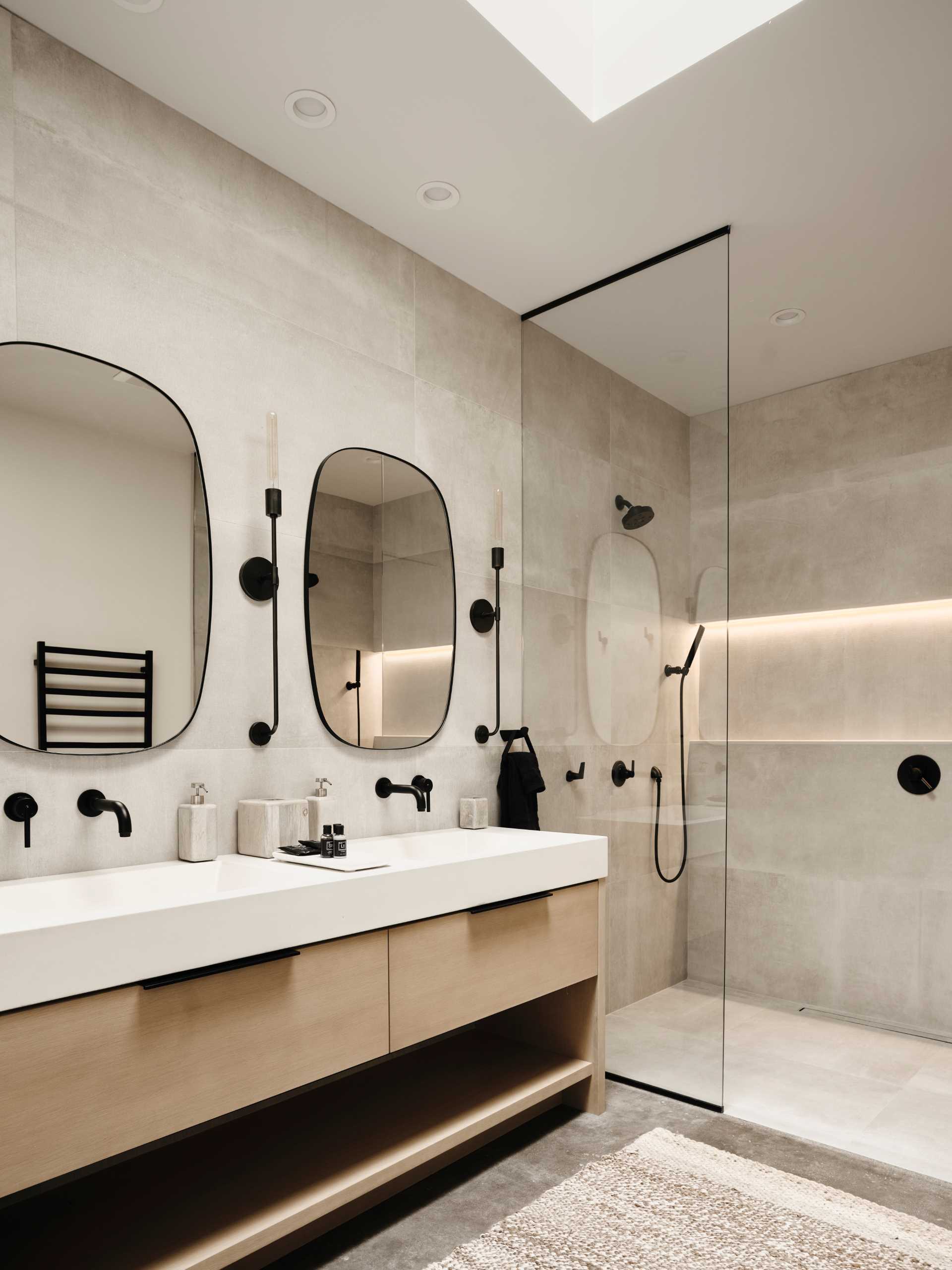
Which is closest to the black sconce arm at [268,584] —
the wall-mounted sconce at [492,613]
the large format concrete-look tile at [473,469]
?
the large format concrete-look tile at [473,469]

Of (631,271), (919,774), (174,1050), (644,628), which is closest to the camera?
(174,1050)

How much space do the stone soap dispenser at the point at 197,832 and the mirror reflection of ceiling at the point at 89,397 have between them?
33.6 inches

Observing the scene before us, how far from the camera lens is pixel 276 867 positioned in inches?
76.5

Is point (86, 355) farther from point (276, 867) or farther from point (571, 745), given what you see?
point (571, 745)

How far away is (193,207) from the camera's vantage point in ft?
7.20

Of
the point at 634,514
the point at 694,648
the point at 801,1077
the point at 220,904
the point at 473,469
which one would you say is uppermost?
the point at 473,469

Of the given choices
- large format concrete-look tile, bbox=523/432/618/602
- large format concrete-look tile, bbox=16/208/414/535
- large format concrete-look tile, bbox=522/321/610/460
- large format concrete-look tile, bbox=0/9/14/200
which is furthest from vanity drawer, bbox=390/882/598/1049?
large format concrete-look tile, bbox=0/9/14/200

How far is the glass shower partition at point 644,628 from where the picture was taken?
2666 millimetres

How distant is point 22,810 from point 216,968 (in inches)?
21.8

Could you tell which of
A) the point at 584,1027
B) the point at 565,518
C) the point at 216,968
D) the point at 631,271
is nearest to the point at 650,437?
the point at 565,518

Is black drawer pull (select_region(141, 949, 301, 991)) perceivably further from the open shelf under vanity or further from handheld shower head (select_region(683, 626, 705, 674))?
handheld shower head (select_region(683, 626, 705, 674))

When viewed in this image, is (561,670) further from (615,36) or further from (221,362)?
(615,36)

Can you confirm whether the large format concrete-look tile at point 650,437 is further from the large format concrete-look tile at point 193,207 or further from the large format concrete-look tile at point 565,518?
the large format concrete-look tile at point 193,207

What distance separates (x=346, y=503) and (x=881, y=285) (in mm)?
2017
